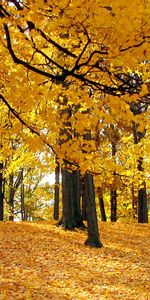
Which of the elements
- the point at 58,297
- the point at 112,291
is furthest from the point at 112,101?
the point at 112,291

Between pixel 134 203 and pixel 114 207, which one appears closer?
pixel 114 207

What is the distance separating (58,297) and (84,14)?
17.7 ft

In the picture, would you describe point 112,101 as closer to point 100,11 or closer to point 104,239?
point 100,11

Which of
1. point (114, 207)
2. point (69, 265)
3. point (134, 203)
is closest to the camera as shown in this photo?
point (69, 265)

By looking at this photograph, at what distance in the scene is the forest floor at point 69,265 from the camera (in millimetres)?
7676

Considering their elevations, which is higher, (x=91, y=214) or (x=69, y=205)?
(x=69, y=205)

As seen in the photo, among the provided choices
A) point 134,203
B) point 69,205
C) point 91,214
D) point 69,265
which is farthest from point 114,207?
point 69,265

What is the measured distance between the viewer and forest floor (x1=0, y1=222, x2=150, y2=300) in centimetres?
768

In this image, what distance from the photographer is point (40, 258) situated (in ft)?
34.3

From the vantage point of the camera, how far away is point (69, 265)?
10.0m

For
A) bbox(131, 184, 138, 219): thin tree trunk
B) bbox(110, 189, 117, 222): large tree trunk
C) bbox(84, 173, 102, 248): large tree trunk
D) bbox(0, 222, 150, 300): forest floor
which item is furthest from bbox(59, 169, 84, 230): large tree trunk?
bbox(131, 184, 138, 219): thin tree trunk

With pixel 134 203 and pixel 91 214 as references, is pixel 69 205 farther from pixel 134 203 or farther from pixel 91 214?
pixel 134 203

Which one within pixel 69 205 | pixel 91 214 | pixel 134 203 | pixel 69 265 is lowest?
pixel 69 265

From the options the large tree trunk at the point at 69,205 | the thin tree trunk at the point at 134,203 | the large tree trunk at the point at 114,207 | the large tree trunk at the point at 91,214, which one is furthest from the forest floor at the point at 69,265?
the thin tree trunk at the point at 134,203
